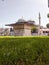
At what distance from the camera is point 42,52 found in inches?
316

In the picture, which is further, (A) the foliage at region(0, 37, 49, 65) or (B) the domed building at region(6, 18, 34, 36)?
(B) the domed building at region(6, 18, 34, 36)

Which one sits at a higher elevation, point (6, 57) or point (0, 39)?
point (0, 39)

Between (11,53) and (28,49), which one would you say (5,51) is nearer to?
(11,53)

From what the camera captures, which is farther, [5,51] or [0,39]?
[0,39]

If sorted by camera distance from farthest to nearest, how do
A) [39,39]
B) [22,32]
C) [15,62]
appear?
[22,32]
[39,39]
[15,62]

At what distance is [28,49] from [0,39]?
131 centimetres

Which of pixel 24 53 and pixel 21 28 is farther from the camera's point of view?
pixel 21 28

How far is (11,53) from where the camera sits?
7.93 m

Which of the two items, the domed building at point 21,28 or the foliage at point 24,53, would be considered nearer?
the foliage at point 24,53

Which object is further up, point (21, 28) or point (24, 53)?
point (24, 53)

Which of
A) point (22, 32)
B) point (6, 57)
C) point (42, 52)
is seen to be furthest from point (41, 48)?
point (22, 32)

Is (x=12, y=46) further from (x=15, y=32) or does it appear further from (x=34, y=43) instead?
(x=15, y=32)


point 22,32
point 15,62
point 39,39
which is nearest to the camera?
point 15,62

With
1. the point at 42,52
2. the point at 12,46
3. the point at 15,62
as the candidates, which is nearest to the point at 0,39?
the point at 12,46
